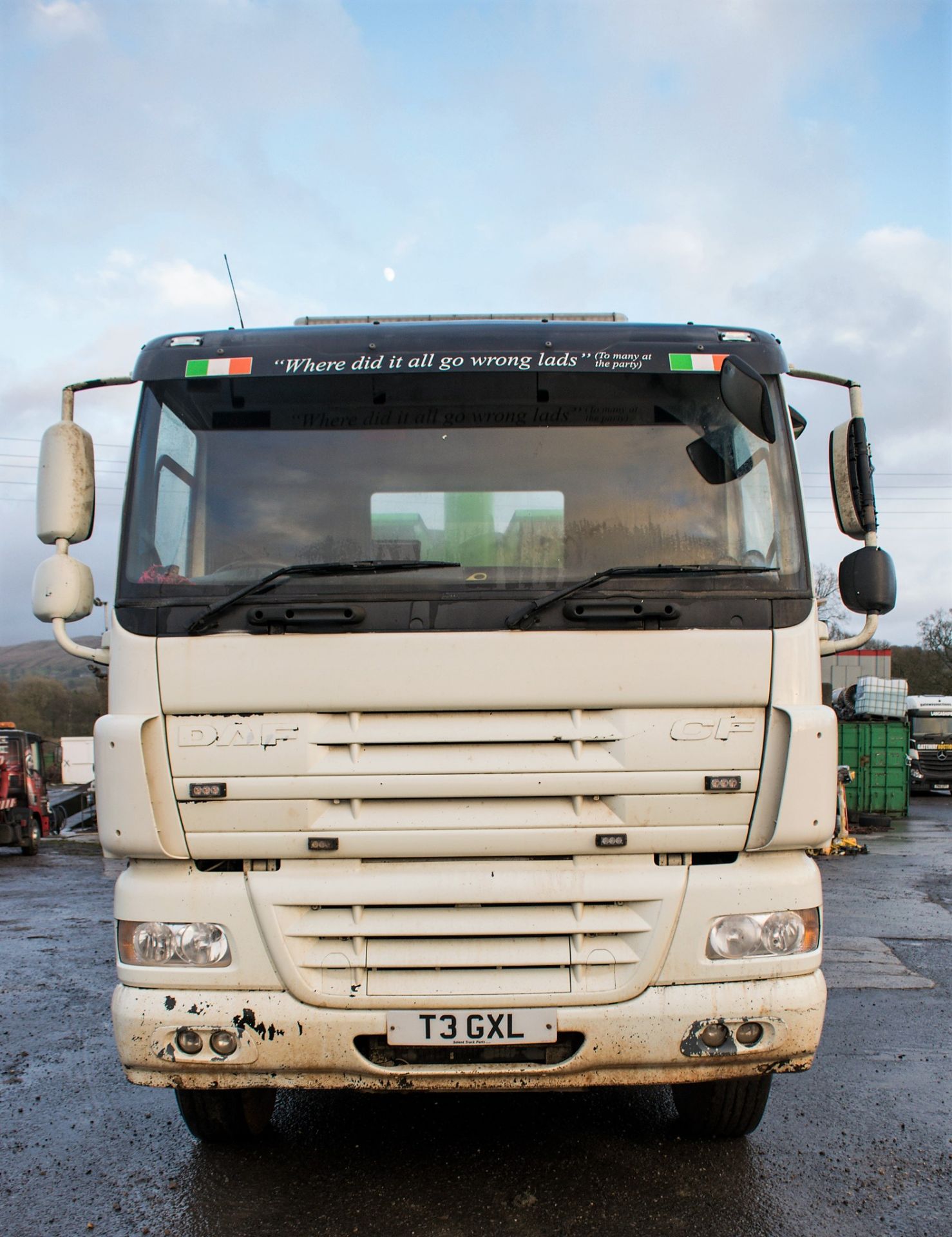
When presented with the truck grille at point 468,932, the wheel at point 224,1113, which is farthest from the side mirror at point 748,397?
the wheel at point 224,1113

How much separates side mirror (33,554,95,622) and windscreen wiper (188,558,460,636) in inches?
28.9

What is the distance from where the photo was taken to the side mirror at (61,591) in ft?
12.0

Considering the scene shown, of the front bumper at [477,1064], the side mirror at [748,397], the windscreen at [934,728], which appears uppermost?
the side mirror at [748,397]

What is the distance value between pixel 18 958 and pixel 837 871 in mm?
9009

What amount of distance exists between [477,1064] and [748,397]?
2.39 meters

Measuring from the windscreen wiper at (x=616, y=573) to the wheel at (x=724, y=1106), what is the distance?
1.77 meters

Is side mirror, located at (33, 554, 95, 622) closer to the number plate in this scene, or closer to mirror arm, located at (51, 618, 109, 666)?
mirror arm, located at (51, 618, 109, 666)

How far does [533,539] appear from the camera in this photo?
342 cm

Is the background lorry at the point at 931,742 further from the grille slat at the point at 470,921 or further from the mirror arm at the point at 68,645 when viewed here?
the mirror arm at the point at 68,645

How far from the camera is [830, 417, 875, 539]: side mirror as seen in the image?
12.3 feet

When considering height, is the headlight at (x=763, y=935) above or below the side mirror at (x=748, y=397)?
below

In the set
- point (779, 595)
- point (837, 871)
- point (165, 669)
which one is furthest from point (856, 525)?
point (837, 871)

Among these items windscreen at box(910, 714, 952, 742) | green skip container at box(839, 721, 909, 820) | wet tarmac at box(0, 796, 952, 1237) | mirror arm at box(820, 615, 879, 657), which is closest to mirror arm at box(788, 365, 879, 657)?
mirror arm at box(820, 615, 879, 657)

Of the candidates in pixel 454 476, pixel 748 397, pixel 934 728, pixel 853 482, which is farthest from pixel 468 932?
pixel 934 728
